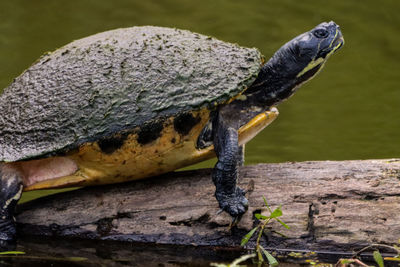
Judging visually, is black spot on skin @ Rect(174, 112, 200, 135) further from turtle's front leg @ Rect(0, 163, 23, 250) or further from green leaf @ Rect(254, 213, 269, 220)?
turtle's front leg @ Rect(0, 163, 23, 250)

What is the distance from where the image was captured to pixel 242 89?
3.30 meters

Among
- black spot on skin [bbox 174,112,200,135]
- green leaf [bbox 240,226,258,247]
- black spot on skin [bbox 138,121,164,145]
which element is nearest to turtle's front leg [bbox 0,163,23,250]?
black spot on skin [bbox 138,121,164,145]

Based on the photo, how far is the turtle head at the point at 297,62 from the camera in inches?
136

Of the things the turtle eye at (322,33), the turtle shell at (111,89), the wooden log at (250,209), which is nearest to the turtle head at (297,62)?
the turtle eye at (322,33)

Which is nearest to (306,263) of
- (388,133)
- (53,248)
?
(53,248)

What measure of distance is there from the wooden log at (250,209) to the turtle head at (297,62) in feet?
1.31

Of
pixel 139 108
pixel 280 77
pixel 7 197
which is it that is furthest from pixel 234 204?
pixel 7 197

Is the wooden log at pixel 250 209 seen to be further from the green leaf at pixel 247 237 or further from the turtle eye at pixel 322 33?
the turtle eye at pixel 322 33

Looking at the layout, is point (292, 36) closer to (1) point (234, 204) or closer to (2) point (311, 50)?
(2) point (311, 50)

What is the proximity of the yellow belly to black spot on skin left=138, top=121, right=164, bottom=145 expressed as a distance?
2 centimetres

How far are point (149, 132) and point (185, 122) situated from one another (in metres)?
0.18

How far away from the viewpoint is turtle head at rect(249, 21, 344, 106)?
3.46 m

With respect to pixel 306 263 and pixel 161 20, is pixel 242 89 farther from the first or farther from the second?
pixel 161 20

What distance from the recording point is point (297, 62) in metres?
3.49
